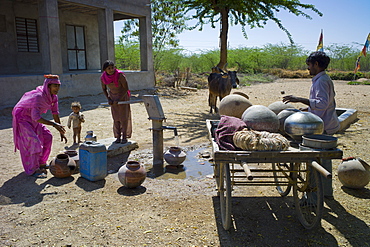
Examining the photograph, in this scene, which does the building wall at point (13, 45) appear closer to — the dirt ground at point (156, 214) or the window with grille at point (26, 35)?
the window with grille at point (26, 35)

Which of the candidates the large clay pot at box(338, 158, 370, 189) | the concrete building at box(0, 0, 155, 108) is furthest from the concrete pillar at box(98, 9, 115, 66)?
the large clay pot at box(338, 158, 370, 189)

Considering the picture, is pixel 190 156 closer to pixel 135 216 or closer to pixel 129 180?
→ pixel 129 180

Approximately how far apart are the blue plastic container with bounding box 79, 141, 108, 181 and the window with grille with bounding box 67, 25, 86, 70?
10172mm

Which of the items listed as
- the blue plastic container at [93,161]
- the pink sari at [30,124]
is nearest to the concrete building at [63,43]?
the pink sari at [30,124]

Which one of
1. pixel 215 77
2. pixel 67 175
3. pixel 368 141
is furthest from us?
pixel 215 77

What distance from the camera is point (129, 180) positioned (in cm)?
390

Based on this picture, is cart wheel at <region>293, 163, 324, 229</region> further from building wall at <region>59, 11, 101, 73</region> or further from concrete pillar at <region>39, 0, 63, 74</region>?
building wall at <region>59, 11, 101, 73</region>

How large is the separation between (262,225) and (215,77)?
7.28 m

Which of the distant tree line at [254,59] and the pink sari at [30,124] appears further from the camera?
the distant tree line at [254,59]

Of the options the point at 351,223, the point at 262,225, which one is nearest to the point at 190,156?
the point at 262,225

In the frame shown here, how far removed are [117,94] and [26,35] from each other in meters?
8.03

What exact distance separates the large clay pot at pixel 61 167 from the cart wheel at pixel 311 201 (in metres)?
2.99

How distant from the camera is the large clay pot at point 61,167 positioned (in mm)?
4199

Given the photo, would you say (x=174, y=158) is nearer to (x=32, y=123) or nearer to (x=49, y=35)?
(x=32, y=123)
